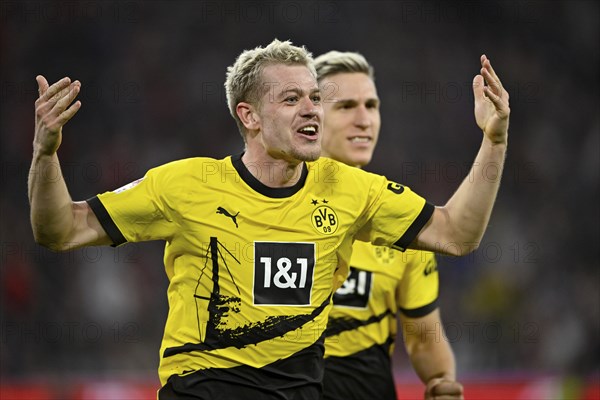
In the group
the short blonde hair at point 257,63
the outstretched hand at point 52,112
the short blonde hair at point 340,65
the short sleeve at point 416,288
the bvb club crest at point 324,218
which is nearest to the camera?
the outstretched hand at point 52,112

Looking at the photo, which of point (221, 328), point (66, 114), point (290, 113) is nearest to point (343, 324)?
point (221, 328)

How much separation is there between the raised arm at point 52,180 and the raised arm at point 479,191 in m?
1.40

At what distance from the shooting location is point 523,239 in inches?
444

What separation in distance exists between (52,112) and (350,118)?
2.19 meters

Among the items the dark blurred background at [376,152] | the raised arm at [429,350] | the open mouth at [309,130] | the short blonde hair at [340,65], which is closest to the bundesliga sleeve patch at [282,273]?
the open mouth at [309,130]

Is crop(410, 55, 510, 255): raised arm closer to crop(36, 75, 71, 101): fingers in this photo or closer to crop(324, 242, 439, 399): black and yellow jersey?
crop(324, 242, 439, 399): black and yellow jersey

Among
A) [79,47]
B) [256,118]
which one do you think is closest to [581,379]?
[256,118]

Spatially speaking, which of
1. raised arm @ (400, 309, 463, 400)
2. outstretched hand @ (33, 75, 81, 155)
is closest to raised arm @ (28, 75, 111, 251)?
outstretched hand @ (33, 75, 81, 155)

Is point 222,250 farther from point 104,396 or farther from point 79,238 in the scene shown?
point 104,396

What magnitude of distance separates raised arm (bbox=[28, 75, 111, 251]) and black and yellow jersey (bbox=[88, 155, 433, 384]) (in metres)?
0.12

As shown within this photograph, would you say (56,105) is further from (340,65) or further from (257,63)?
(340,65)

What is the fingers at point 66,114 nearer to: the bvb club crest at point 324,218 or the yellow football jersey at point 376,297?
the bvb club crest at point 324,218

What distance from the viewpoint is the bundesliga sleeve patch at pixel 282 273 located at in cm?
369

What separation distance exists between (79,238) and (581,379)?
567cm
